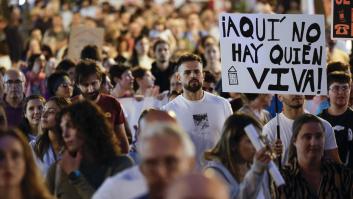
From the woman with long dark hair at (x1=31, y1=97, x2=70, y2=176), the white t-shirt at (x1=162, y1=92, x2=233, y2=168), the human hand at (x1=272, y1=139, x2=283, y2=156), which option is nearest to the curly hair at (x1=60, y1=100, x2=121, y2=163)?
the woman with long dark hair at (x1=31, y1=97, x2=70, y2=176)

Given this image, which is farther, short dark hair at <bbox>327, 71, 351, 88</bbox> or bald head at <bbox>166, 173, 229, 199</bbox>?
short dark hair at <bbox>327, 71, 351, 88</bbox>

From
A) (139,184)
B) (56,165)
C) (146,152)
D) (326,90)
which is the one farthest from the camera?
(326,90)

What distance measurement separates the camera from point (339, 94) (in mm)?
12305

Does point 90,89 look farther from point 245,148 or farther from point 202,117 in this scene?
point 245,148

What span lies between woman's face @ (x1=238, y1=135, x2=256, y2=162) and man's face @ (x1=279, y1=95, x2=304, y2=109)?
2.95m

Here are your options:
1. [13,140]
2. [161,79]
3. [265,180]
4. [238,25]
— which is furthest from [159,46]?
[13,140]

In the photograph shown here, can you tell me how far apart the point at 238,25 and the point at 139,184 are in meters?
5.49

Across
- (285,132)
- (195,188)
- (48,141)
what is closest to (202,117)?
(285,132)

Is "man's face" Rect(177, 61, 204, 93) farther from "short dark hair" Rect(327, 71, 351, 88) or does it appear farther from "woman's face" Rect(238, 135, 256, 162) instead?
"woman's face" Rect(238, 135, 256, 162)

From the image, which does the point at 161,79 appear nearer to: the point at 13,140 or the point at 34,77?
the point at 34,77

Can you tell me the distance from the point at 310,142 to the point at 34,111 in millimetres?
3644

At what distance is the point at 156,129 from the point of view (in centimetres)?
627

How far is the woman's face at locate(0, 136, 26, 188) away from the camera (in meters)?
7.02

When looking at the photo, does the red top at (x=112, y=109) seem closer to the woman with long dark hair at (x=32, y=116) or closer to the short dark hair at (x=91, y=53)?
the woman with long dark hair at (x=32, y=116)
